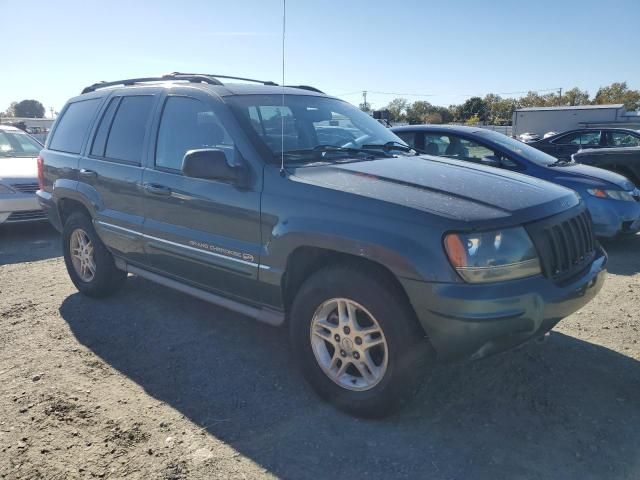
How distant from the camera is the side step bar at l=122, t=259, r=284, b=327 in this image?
11.1 ft

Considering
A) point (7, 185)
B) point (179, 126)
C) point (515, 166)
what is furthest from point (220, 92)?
point (7, 185)

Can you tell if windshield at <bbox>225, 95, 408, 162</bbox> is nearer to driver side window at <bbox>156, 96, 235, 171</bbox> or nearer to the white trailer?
driver side window at <bbox>156, 96, 235, 171</bbox>

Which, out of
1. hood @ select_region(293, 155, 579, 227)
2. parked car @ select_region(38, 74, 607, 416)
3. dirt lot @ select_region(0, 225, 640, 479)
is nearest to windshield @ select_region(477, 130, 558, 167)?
dirt lot @ select_region(0, 225, 640, 479)

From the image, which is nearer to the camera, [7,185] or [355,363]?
[355,363]

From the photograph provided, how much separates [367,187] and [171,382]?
5.90 feet

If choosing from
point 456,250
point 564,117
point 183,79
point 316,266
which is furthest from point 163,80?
point 564,117

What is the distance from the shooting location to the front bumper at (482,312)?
2.57m

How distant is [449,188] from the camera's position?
303cm

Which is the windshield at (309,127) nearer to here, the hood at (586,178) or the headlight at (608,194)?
the hood at (586,178)

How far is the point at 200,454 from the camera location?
8.90 feet

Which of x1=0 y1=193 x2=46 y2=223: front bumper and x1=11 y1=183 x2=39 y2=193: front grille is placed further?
x1=11 y1=183 x2=39 y2=193: front grille

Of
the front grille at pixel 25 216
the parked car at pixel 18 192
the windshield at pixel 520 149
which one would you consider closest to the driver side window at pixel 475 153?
the windshield at pixel 520 149

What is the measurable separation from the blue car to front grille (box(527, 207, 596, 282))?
135 inches

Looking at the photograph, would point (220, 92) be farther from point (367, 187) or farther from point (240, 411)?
point (240, 411)
